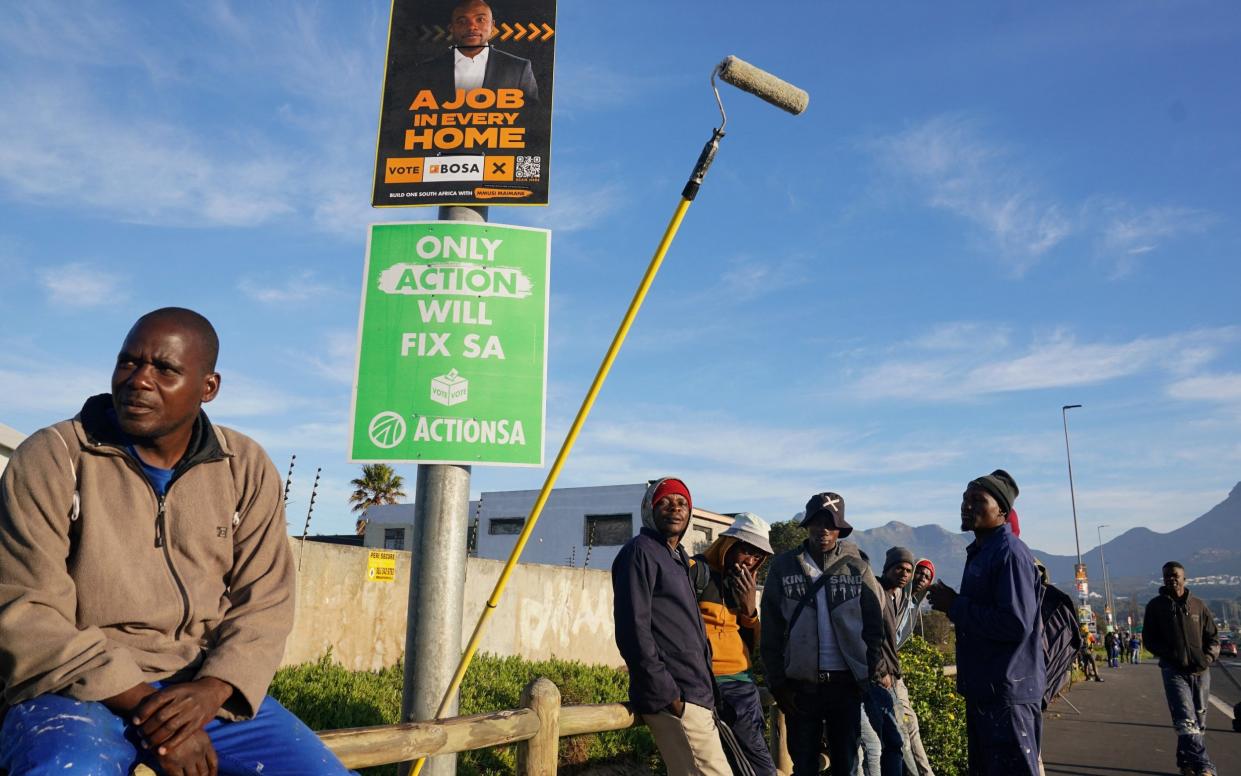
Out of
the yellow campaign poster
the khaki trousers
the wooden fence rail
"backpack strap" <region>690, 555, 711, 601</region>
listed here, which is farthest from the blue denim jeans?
the yellow campaign poster

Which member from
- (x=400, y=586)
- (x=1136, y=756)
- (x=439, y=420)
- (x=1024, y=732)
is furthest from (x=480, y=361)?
(x=1136, y=756)

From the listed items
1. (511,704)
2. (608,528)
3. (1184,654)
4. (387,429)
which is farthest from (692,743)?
(608,528)

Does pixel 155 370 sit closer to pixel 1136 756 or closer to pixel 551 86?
pixel 551 86

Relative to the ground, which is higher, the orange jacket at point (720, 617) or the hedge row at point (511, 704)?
the orange jacket at point (720, 617)

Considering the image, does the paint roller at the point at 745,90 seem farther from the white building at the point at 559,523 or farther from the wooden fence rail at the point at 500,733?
the white building at the point at 559,523

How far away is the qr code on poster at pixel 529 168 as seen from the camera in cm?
451

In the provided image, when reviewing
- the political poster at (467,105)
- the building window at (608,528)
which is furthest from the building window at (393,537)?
the political poster at (467,105)

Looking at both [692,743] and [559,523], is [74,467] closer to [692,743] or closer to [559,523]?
[692,743]

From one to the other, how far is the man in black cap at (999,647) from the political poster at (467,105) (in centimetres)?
298

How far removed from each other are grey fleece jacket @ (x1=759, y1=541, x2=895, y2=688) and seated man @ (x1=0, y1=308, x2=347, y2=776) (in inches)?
148

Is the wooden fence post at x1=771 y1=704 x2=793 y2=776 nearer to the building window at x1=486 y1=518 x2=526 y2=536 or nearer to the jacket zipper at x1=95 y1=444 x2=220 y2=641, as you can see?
the jacket zipper at x1=95 y1=444 x2=220 y2=641

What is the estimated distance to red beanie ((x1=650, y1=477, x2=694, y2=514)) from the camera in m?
4.47

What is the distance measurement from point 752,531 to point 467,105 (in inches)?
108

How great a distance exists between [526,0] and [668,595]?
3174mm
